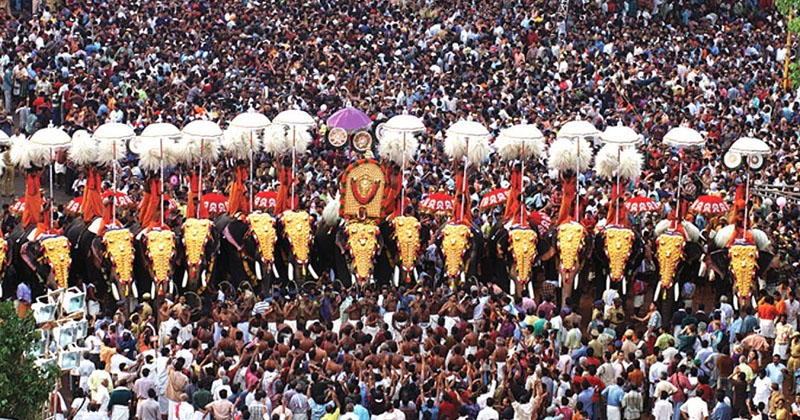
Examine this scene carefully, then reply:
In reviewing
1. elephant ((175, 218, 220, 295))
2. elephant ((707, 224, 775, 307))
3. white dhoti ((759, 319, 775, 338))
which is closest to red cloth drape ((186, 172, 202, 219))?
elephant ((175, 218, 220, 295))

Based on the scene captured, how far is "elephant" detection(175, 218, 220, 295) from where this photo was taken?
1046 inches

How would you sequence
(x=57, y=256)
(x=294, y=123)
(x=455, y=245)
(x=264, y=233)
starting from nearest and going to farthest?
(x=57, y=256) → (x=264, y=233) → (x=455, y=245) → (x=294, y=123)

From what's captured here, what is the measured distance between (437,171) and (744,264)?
7043 millimetres

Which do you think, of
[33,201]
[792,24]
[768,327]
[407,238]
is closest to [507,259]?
[407,238]

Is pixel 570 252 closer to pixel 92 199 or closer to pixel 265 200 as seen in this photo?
pixel 265 200

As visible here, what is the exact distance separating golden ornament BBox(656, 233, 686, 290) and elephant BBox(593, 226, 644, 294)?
0.37 m

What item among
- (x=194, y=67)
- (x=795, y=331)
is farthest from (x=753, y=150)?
(x=194, y=67)

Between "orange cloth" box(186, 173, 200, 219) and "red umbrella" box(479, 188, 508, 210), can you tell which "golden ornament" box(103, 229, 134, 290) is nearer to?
"orange cloth" box(186, 173, 200, 219)

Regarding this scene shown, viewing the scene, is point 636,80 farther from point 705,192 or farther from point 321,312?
point 321,312

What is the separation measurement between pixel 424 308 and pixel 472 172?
675 centimetres

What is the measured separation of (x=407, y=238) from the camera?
27.1m

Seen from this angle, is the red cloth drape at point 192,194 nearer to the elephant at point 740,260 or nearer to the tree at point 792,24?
the elephant at point 740,260

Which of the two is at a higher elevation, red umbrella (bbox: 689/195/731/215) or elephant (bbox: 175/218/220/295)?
red umbrella (bbox: 689/195/731/215)

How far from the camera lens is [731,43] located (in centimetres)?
4200
